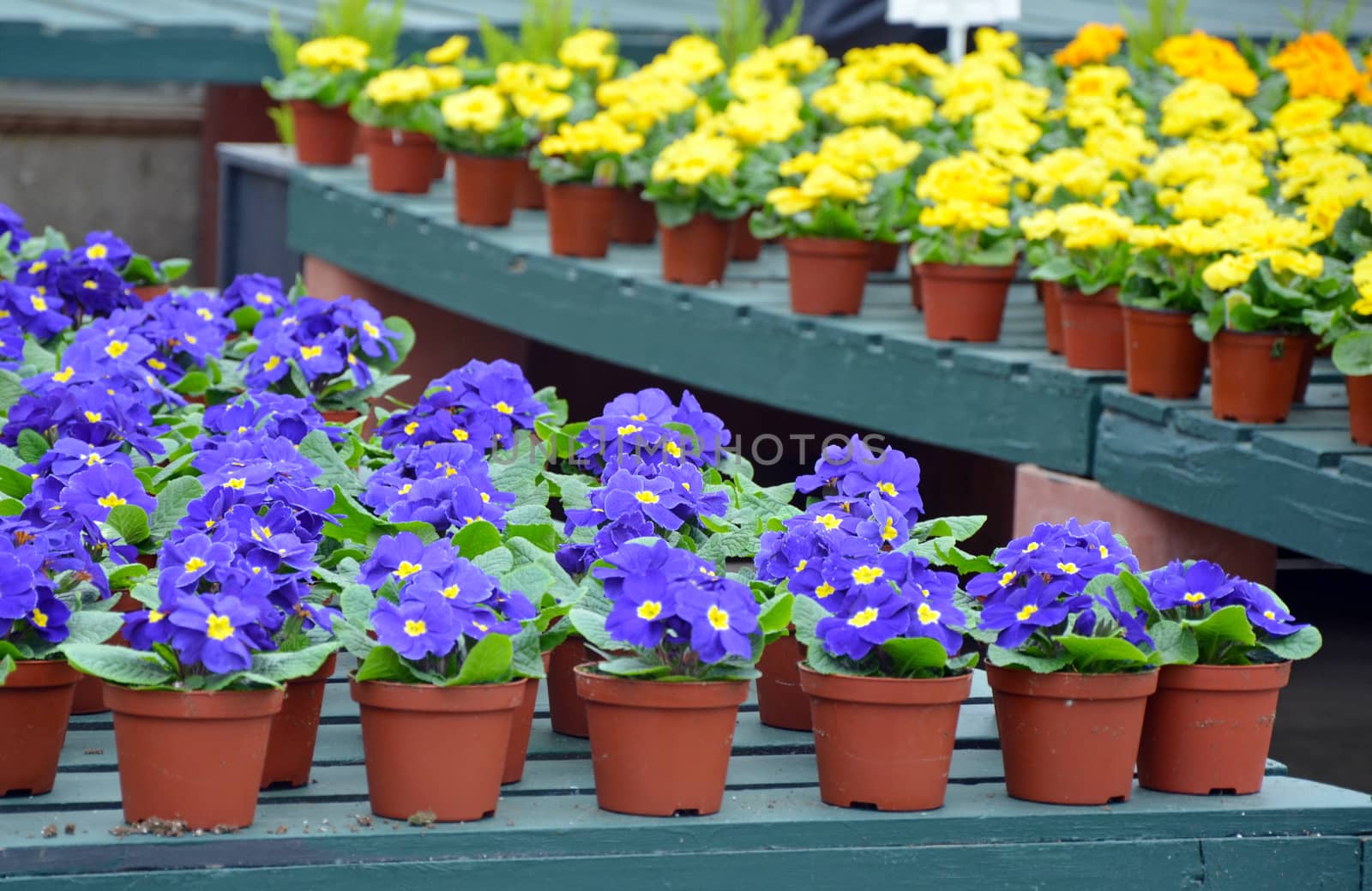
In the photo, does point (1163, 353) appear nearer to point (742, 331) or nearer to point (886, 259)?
point (742, 331)

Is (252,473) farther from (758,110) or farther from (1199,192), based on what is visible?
(758,110)

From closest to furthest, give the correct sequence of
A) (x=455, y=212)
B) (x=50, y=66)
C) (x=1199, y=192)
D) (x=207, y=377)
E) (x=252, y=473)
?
(x=252, y=473) < (x=207, y=377) < (x=1199, y=192) < (x=455, y=212) < (x=50, y=66)

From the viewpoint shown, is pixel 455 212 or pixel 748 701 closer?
pixel 748 701

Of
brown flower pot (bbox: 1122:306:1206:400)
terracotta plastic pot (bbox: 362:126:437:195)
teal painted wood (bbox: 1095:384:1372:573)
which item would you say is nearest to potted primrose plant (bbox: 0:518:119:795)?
teal painted wood (bbox: 1095:384:1372:573)

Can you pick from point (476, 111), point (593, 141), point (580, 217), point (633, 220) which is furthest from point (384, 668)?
point (633, 220)

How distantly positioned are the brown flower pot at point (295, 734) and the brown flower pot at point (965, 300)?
2342 millimetres

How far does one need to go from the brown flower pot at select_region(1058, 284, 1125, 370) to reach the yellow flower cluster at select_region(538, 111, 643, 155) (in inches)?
50.2

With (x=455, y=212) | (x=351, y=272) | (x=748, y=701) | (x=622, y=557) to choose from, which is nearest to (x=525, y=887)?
(x=622, y=557)

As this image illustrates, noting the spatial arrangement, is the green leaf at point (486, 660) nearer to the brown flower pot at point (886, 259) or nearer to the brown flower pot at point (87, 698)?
the brown flower pot at point (87, 698)

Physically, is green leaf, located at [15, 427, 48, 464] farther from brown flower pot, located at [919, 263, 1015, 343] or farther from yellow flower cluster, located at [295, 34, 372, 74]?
yellow flower cluster, located at [295, 34, 372, 74]

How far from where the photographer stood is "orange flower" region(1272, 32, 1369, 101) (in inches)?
197

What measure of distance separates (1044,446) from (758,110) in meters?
1.37

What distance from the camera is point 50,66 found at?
641cm

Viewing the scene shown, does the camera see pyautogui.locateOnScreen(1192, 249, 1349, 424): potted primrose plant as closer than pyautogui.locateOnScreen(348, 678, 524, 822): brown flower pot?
No
